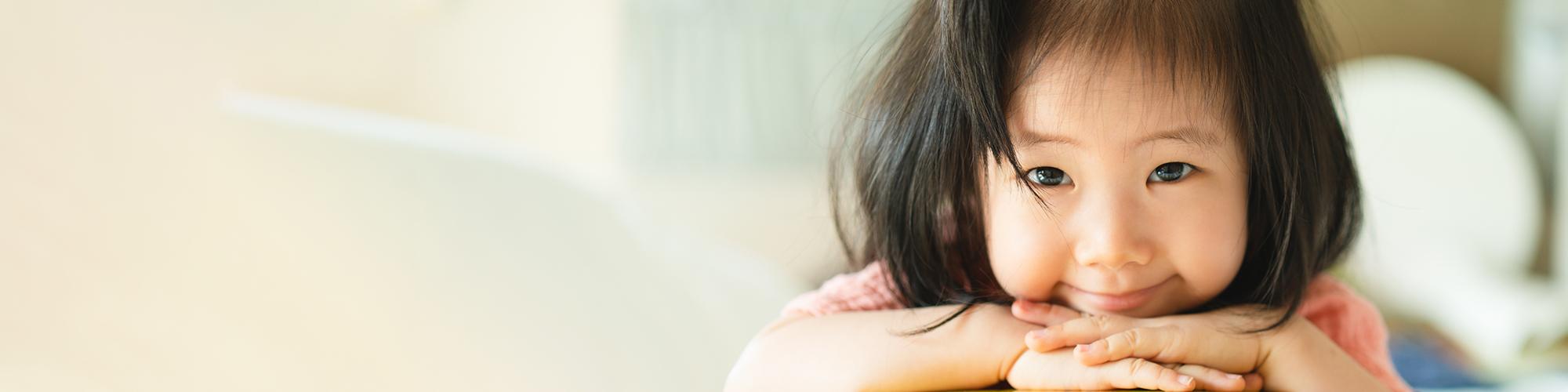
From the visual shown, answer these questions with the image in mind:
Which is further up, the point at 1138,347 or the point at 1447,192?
the point at 1138,347

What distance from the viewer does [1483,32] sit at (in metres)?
2.38

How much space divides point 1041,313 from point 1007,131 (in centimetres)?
8

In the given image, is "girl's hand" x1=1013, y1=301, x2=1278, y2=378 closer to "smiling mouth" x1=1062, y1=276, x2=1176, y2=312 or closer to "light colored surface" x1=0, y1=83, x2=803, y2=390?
"smiling mouth" x1=1062, y1=276, x2=1176, y2=312

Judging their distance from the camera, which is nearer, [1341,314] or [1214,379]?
[1214,379]

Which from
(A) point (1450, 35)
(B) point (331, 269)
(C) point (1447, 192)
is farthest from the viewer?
(A) point (1450, 35)

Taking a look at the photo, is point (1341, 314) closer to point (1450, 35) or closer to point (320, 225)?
point (320, 225)

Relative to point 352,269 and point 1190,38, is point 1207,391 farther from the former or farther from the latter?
point 352,269

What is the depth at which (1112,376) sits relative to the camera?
381 millimetres

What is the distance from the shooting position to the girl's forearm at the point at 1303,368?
1.33 feet

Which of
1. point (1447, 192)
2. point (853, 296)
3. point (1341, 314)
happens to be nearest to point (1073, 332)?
point (853, 296)

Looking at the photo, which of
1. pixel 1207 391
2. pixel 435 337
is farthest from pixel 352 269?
pixel 1207 391

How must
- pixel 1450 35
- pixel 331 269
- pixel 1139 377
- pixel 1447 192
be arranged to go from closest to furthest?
pixel 1139 377 → pixel 331 269 → pixel 1447 192 → pixel 1450 35

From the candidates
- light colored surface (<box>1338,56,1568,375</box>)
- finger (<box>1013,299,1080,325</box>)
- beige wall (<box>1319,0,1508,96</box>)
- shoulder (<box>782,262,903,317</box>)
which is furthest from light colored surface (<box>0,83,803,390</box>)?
beige wall (<box>1319,0,1508,96</box>)

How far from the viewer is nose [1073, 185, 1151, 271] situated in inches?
15.3
